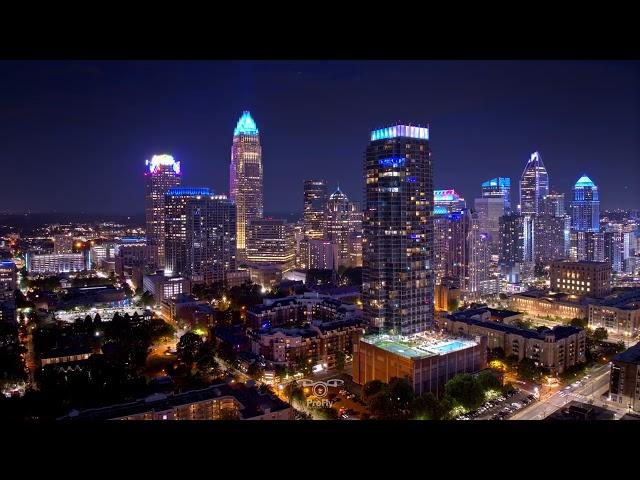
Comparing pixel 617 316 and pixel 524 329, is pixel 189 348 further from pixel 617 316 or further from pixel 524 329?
pixel 617 316

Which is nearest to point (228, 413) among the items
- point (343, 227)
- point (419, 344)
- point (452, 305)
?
point (419, 344)

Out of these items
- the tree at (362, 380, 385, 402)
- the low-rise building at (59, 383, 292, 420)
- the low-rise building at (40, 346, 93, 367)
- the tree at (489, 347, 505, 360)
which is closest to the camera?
the low-rise building at (59, 383, 292, 420)

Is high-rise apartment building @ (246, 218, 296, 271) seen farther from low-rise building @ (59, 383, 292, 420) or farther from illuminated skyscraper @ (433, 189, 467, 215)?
low-rise building @ (59, 383, 292, 420)

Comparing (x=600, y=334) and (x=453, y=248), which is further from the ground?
(x=453, y=248)

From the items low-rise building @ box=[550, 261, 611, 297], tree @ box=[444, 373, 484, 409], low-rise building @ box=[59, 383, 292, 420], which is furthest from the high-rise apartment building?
low-rise building @ box=[59, 383, 292, 420]

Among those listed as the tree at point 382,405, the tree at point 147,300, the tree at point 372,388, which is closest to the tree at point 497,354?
the tree at point 372,388

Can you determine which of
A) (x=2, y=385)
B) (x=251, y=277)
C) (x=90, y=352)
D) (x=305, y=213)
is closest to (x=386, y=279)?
(x=90, y=352)
